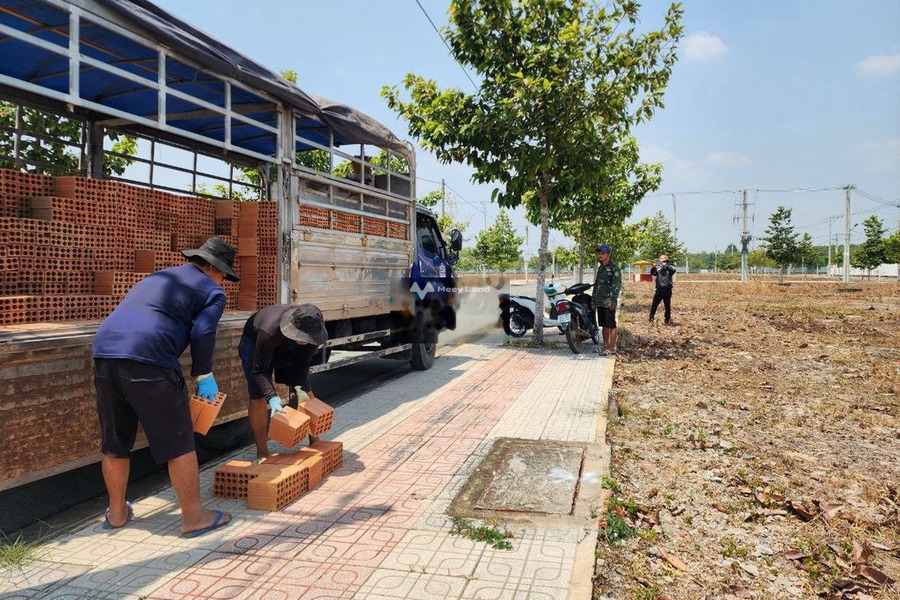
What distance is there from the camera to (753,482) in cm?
460

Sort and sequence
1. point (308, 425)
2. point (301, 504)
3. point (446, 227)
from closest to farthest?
point (301, 504), point (308, 425), point (446, 227)

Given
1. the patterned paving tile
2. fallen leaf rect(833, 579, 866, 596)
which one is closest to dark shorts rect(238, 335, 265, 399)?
the patterned paving tile

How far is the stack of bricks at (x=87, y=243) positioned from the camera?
4.51 metres

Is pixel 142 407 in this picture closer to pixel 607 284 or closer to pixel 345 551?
pixel 345 551

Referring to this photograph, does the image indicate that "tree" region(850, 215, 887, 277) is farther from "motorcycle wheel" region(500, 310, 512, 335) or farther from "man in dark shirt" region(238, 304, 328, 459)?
"man in dark shirt" region(238, 304, 328, 459)

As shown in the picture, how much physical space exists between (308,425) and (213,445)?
1436mm

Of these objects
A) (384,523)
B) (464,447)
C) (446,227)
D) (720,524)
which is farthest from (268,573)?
(446,227)

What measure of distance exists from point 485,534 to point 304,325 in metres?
2.02

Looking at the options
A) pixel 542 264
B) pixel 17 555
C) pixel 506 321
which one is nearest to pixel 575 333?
pixel 542 264

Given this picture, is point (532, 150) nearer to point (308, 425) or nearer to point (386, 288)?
point (386, 288)

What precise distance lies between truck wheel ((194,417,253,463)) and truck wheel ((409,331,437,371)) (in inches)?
160

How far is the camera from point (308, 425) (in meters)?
4.56

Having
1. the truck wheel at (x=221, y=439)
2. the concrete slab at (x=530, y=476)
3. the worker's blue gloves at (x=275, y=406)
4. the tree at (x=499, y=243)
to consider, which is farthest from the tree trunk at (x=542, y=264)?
the tree at (x=499, y=243)

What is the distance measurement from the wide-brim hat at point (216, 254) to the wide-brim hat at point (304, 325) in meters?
0.61
